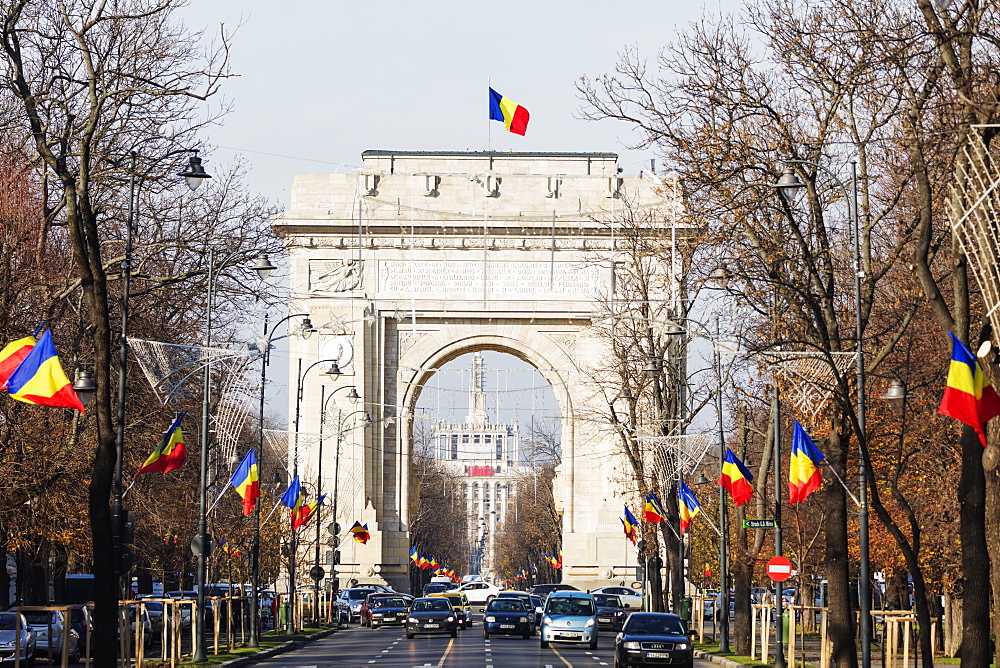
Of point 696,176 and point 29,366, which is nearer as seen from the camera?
point 29,366

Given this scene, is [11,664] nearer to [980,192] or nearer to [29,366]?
[29,366]

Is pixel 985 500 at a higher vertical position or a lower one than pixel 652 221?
lower

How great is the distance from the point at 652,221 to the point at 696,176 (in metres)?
29.0

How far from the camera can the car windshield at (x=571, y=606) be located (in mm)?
46875

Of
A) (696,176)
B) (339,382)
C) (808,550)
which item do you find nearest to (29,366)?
(696,176)

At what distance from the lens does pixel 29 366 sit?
83.7 ft

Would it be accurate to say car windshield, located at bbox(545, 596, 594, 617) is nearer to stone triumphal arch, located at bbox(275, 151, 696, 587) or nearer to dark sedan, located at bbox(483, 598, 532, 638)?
dark sedan, located at bbox(483, 598, 532, 638)

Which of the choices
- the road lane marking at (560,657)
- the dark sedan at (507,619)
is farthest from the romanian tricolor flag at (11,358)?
the dark sedan at (507,619)

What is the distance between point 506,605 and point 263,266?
75.4 feet

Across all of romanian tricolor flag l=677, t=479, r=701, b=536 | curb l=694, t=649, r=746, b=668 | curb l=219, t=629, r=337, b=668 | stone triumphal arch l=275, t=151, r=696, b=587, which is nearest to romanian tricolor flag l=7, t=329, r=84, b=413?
curb l=219, t=629, r=337, b=668

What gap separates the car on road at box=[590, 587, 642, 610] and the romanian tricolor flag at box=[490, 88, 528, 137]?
19.2 meters

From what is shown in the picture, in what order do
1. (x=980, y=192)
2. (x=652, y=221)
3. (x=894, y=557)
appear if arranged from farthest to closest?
(x=652, y=221) < (x=894, y=557) < (x=980, y=192)

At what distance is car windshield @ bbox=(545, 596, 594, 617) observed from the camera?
4688 cm

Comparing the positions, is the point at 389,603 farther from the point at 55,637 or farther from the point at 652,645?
the point at 652,645
